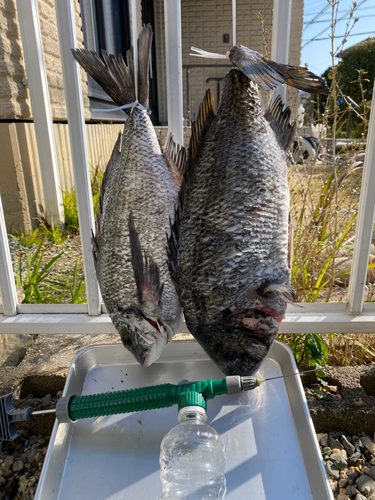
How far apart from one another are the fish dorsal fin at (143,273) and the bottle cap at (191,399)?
0.33 metres

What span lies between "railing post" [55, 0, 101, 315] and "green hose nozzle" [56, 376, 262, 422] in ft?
2.11

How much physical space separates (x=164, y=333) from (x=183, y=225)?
0.39 m

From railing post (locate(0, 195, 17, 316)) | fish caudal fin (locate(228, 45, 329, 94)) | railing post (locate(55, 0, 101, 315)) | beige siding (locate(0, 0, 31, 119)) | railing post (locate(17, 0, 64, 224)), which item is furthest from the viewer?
beige siding (locate(0, 0, 31, 119))

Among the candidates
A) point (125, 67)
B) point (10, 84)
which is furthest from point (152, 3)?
point (125, 67)

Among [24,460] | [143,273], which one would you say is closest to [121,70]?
[143,273]

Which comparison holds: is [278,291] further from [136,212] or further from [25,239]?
[25,239]

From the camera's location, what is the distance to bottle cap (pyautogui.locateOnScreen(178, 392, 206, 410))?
1.14 m

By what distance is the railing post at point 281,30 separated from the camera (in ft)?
4.30

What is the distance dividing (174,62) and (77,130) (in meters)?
0.49

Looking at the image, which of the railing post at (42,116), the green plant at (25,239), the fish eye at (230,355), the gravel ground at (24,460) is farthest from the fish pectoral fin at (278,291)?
the railing post at (42,116)

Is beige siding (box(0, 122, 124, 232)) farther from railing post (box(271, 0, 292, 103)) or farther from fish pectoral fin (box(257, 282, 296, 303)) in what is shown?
fish pectoral fin (box(257, 282, 296, 303))

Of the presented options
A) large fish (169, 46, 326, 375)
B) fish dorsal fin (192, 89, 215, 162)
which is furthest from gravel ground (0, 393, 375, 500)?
fish dorsal fin (192, 89, 215, 162)

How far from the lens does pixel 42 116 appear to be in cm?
431

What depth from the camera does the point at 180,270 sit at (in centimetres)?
122
